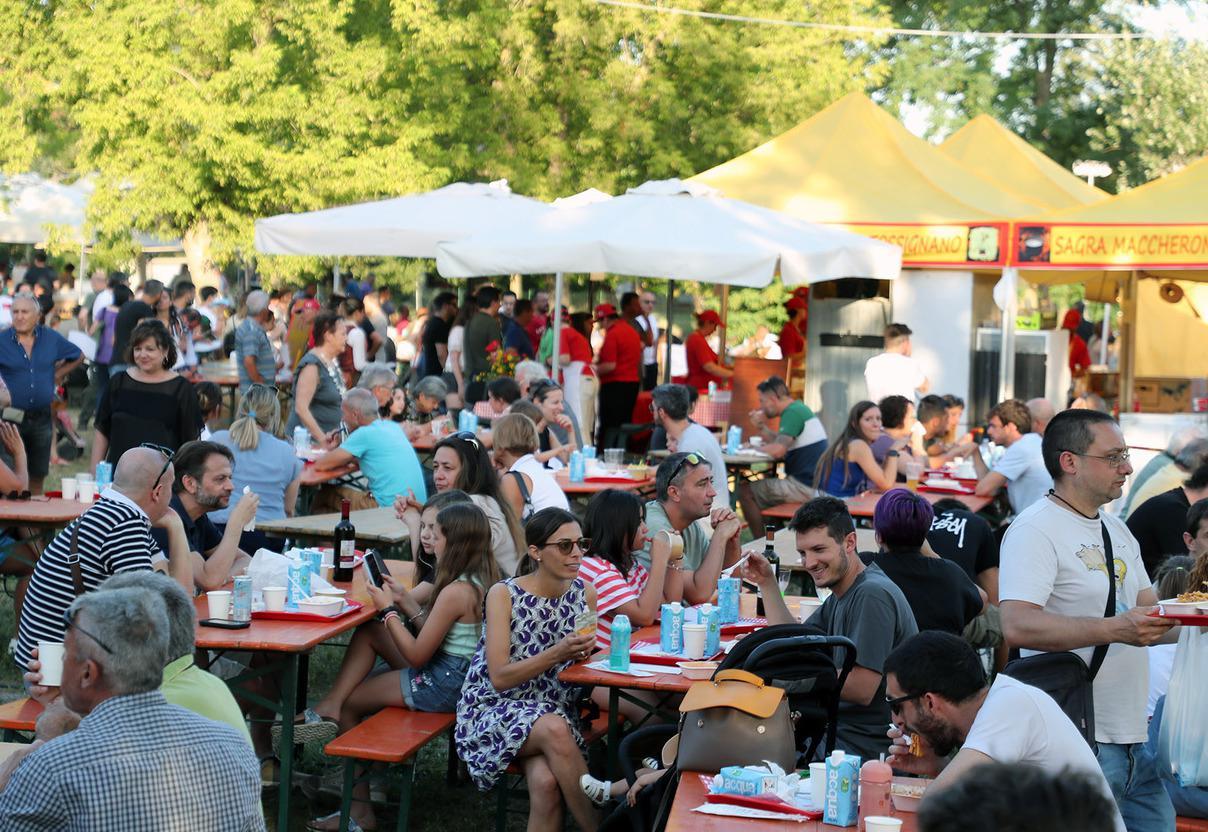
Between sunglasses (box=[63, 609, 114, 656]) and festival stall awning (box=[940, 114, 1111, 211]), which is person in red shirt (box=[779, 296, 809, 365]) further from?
sunglasses (box=[63, 609, 114, 656])

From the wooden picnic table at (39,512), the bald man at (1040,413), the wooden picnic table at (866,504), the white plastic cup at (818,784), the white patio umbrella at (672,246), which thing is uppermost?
the white patio umbrella at (672,246)

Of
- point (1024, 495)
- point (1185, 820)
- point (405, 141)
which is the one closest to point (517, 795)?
point (1185, 820)

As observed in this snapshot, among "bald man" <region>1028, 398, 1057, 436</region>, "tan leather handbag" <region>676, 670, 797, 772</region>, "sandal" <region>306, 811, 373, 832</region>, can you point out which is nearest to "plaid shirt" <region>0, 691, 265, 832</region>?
"tan leather handbag" <region>676, 670, 797, 772</region>

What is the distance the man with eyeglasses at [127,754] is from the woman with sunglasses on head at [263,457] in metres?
4.67

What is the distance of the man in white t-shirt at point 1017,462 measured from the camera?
1002cm

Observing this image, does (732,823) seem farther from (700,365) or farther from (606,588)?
(700,365)

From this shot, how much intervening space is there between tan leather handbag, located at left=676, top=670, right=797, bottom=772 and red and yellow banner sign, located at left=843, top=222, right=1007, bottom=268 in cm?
1186

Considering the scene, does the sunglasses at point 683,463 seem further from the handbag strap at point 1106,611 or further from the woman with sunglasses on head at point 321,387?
the woman with sunglasses on head at point 321,387

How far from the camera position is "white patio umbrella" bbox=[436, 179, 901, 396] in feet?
38.8

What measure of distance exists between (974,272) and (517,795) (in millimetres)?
12278

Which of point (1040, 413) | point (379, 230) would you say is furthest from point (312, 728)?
point (379, 230)

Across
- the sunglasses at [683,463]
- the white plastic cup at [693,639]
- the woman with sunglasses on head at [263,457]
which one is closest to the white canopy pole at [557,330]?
the woman with sunglasses on head at [263,457]

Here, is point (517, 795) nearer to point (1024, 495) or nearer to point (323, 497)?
point (323, 497)

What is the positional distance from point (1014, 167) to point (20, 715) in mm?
17696
